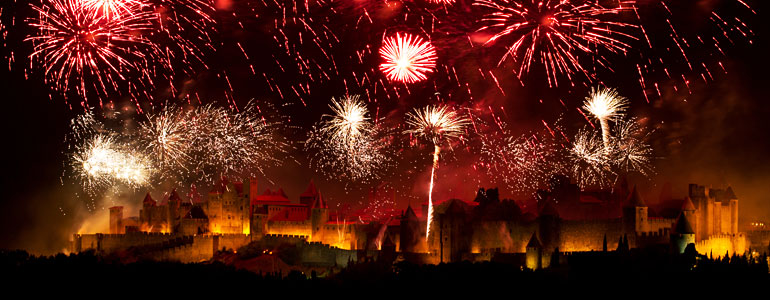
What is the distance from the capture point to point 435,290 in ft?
243

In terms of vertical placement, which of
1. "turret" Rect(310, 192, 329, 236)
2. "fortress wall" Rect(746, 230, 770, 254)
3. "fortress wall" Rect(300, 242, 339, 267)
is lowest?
"fortress wall" Rect(300, 242, 339, 267)

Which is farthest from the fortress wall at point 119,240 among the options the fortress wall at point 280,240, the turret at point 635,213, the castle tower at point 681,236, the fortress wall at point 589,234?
the castle tower at point 681,236

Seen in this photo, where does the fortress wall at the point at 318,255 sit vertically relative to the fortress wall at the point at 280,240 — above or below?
below

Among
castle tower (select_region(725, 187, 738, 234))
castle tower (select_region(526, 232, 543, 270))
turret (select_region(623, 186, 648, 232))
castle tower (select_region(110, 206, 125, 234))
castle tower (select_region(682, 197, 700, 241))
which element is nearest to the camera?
castle tower (select_region(526, 232, 543, 270))

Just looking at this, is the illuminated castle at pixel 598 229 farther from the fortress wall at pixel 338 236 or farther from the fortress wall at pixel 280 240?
the fortress wall at pixel 280 240

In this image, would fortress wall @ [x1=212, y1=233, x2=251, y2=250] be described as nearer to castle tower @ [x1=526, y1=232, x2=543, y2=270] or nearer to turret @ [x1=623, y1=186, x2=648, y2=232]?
castle tower @ [x1=526, y1=232, x2=543, y2=270]

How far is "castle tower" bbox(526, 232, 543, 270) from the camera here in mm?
78625

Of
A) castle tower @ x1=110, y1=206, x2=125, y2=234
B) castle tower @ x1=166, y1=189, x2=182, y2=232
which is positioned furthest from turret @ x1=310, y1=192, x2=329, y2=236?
castle tower @ x1=110, y1=206, x2=125, y2=234

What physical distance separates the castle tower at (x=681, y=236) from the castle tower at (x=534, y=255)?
29.7 ft

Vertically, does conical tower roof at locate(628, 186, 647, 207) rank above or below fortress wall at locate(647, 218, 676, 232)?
above

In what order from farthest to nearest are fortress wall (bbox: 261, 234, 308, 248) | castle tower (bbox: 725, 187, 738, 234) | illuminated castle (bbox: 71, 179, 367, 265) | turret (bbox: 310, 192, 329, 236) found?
turret (bbox: 310, 192, 329, 236) < illuminated castle (bbox: 71, 179, 367, 265) < fortress wall (bbox: 261, 234, 308, 248) < castle tower (bbox: 725, 187, 738, 234)

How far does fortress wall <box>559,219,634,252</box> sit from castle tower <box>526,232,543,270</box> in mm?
3969

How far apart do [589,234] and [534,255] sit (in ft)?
18.7

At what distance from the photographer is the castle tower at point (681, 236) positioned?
7694 cm
